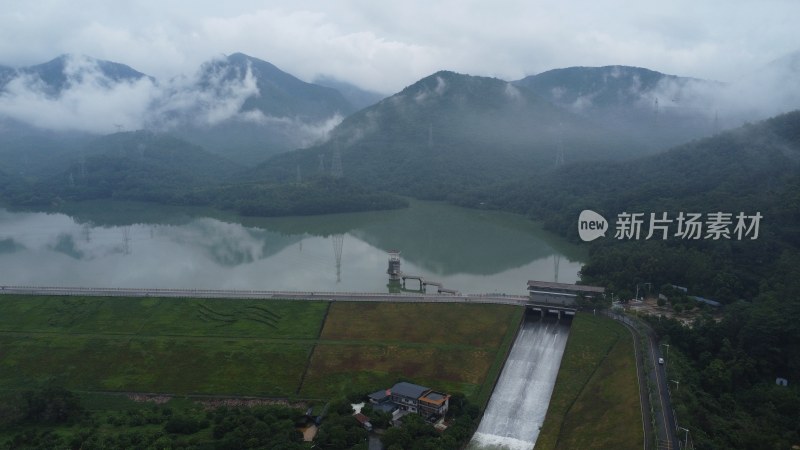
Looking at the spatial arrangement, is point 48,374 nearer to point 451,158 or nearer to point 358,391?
point 358,391

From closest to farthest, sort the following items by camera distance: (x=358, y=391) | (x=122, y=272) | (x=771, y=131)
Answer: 1. (x=358, y=391)
2. (x=122, y=272)
3. (x=771, y=131)

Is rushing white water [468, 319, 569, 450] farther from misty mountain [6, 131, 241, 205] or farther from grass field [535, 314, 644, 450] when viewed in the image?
misty mountain [6, 131, 241, 205]

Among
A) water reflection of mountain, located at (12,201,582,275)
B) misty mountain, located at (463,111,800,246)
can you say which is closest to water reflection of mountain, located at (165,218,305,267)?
water reflection of mountain, located at (12,201,582,275)

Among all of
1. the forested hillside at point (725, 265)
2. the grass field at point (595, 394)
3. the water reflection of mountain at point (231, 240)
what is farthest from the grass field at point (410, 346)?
the water reflection of mountain at point (231, 240)

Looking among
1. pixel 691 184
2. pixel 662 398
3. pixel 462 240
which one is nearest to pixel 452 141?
pixel 462 240

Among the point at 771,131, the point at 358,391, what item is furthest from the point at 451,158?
the point at 358,391

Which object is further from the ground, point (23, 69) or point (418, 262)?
point (23, 69)

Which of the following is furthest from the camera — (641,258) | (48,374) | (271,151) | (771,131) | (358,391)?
(271,151)
